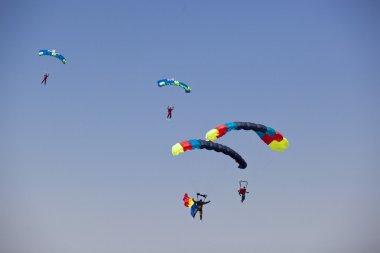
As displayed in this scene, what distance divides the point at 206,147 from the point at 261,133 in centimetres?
497

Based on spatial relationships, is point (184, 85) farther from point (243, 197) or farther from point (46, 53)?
point (46, 53)

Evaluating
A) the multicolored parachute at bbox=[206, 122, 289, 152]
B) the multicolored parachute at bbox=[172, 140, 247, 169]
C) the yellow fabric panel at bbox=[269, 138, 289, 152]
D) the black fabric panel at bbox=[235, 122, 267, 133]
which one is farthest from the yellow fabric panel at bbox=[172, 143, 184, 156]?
the yellow fabric panel at bbox=[269, 138, 289, 152]

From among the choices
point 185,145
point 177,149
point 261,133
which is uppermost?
point 261,133

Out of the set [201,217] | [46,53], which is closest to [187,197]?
[201,217]

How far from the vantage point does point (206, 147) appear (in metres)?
26.2

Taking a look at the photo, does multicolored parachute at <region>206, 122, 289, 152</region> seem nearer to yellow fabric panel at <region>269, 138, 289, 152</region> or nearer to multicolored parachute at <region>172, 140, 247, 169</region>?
yellow fabric panel at <region>269, 138, 289, 152</region>

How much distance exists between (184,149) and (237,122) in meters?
4.12

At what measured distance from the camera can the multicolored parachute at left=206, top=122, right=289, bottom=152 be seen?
25.8 m

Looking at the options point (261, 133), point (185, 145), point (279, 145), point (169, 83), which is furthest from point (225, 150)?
point (169, 83)

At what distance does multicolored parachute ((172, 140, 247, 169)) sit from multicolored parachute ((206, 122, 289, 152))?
719 mm

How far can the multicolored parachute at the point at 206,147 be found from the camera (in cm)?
2534

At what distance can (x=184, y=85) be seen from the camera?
3712cm

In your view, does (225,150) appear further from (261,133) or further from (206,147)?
(261,133)

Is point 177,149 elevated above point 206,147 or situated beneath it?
situated beneath
